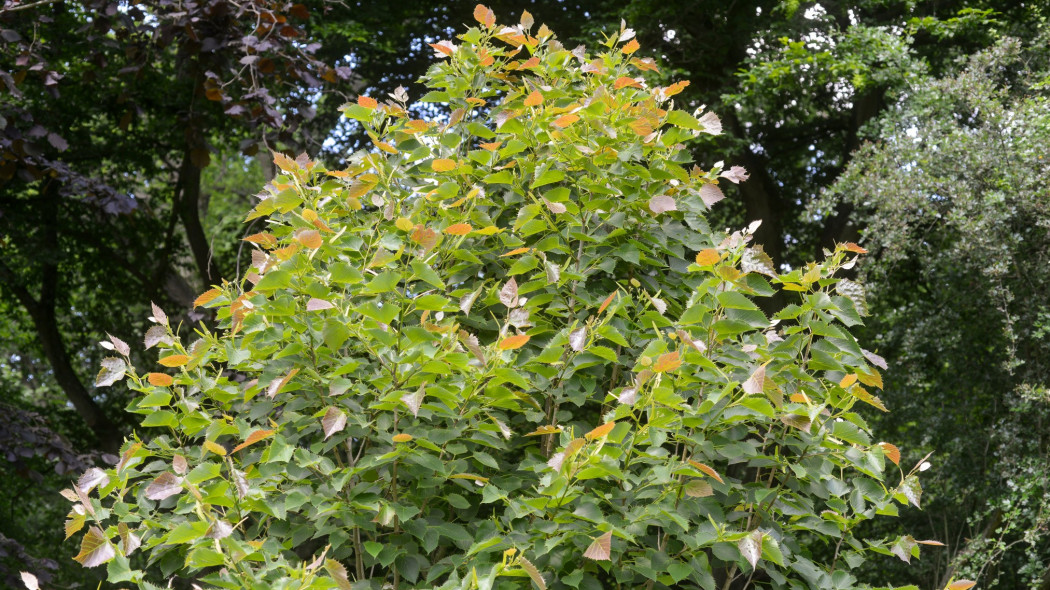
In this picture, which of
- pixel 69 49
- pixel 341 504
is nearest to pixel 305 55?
pixel 341 504

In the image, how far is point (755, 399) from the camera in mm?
1990

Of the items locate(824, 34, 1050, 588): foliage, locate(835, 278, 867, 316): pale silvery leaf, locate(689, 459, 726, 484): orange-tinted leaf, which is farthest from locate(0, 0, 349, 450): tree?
locate(824, 34, 1050, 588): foliage

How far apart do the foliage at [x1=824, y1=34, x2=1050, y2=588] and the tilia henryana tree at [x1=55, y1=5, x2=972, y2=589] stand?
14.7 ft

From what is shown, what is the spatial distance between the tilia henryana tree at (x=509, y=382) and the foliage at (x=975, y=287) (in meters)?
4.49

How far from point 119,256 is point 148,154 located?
109 cm

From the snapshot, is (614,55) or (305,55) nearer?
(614,55)

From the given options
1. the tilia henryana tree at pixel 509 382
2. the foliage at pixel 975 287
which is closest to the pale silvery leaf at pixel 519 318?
the tilia henryana tree at pixel 509 382

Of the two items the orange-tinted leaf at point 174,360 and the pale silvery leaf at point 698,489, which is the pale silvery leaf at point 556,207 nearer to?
the pale silvery leaf at point 698,489

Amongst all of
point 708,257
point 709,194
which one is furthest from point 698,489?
point 709,194

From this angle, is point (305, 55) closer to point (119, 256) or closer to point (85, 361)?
point (119, 256)

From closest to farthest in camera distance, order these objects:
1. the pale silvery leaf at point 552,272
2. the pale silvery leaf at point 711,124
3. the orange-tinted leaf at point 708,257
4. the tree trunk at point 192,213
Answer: the orange-tinted leaf at point 708,257 < the pale silvery leaf at point 552,272 < the pale silvery leaf at point 711,124 < the tree trunk at point 192,213

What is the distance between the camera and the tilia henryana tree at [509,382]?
2.01 metres

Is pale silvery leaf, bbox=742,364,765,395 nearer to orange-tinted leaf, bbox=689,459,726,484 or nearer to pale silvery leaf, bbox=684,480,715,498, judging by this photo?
orange-tinted leaf, bbox=689,459,726,484

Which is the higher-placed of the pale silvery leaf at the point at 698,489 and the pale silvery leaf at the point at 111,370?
the pale silvery leaf at the point at 111,370
